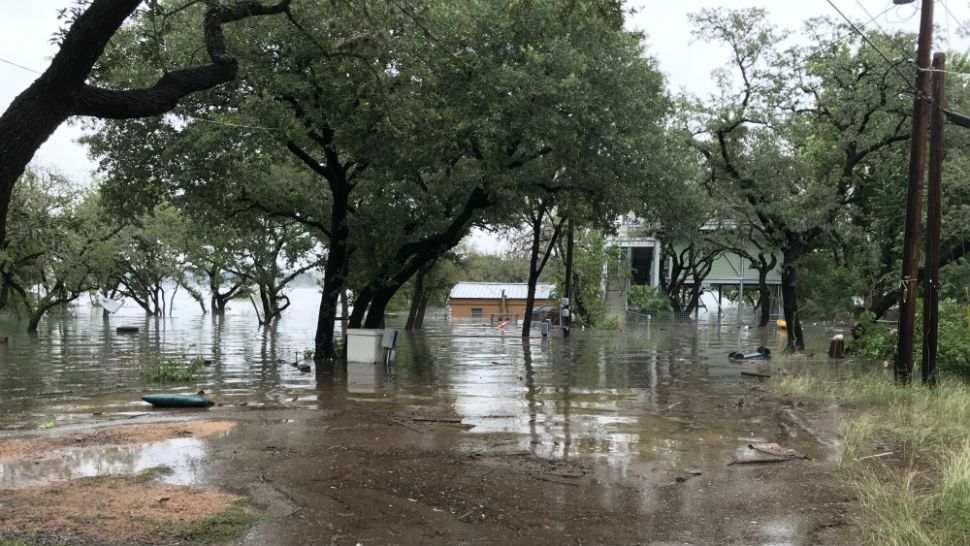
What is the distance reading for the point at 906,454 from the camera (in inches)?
337

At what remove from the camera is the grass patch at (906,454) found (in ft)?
18.9

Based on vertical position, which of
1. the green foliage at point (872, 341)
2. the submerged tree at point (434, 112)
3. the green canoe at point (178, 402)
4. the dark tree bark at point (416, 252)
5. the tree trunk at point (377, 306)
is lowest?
the green canoe at point (178, 402)

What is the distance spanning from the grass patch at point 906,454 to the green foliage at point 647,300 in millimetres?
38248

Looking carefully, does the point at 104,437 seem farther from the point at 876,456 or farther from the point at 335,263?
the point at 335,263

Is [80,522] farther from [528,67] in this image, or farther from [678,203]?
[678,203]

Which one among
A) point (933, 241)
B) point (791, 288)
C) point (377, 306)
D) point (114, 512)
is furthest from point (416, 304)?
point (114, 512)

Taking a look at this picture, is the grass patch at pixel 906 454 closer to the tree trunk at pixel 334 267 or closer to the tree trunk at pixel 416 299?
the tree trunk at pixel 334 267

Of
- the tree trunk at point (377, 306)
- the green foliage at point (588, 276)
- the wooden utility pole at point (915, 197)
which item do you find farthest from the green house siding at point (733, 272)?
the wooden utility pole at point (915, 197)

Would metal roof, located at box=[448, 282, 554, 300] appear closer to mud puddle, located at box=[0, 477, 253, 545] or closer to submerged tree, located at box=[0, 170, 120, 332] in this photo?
submerged tree, located at box=[0, 170, 120, 332]

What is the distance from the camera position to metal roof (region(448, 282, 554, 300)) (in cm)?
Result: 6906

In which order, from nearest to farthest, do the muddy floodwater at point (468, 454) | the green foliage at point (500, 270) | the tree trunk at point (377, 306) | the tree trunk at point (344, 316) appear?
the muddy floodwater at point (468, 454)
the tree trunk at point (377, 306)
the tree trunk at point (344, 316)
the green foliage at point (500, 270)

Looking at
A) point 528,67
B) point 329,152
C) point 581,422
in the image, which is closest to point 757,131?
point 528,67

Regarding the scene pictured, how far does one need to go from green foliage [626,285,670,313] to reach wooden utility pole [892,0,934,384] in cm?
3965

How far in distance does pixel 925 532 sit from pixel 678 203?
16.7m
